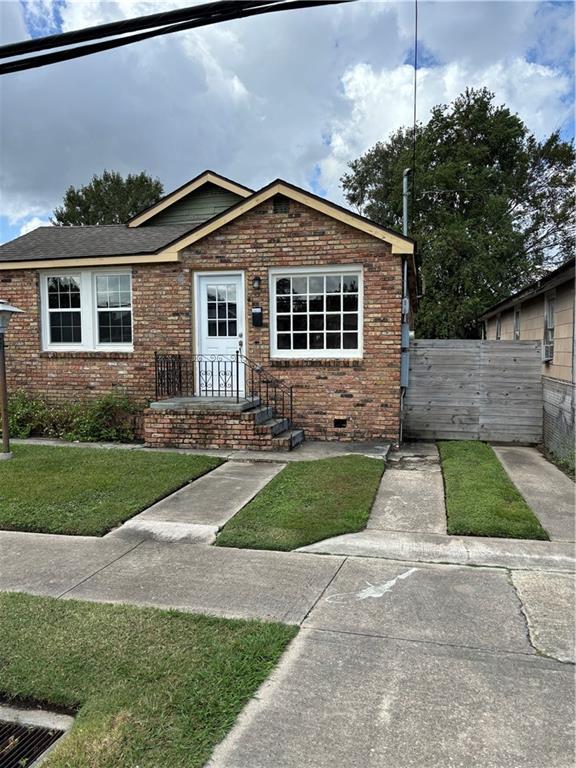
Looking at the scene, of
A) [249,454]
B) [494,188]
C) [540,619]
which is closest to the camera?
[540,619]

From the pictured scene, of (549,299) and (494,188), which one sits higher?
(494,188)

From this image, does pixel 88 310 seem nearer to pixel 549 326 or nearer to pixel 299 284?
pixel 299 284

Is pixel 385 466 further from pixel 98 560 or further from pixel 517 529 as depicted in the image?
pixel 98 560

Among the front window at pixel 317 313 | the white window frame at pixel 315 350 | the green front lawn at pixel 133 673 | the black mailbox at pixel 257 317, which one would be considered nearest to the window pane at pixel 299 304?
the front window at pixel 317 313

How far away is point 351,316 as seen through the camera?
9.62 m

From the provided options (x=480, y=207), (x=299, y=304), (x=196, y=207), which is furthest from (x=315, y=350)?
(x=480, y=207)

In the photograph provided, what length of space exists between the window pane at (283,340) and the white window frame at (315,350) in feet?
0.19

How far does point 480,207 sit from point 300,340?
21953mm

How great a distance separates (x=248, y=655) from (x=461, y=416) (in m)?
8.00

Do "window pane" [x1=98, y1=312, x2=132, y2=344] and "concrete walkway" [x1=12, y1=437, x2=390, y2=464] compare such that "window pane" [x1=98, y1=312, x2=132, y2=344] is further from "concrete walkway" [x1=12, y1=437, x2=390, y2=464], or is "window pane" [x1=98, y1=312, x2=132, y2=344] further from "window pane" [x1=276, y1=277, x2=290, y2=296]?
"window pane" [x1=276, y1=277, x2=290, y2=296]

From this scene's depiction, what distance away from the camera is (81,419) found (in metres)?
9.98

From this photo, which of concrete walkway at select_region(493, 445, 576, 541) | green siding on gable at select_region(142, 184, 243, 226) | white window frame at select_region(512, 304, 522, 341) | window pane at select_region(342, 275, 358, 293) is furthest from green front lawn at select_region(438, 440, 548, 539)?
green siding on gable at select_region(142, 184, 243, 226)

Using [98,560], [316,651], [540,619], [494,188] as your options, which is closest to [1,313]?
Result: [98,560]

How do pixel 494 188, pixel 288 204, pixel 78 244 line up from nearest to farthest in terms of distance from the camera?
pixel 288 204 < pixel 78 244 < pixel 494 188
